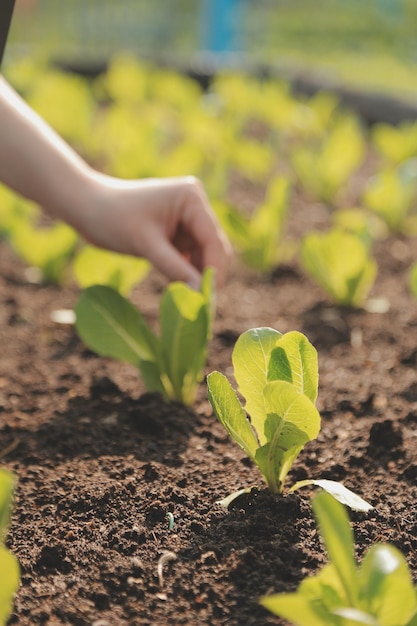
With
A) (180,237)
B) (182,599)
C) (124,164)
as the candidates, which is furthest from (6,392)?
(124,164)

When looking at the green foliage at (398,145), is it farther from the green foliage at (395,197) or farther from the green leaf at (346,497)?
the green leaf at (346,497)

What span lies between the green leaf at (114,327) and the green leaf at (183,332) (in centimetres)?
5

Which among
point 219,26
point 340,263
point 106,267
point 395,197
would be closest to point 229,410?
point 106,267

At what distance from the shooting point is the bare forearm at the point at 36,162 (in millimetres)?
1479

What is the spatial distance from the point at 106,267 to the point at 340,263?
55cm

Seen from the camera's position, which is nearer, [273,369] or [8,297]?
[273,369]

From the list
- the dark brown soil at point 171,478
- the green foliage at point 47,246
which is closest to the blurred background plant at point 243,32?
the green foliage at point 47,246

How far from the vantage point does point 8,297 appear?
2.25m

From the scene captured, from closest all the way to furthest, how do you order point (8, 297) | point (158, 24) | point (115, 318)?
point (115, 318) < point (8, 297) < point (158, 24)

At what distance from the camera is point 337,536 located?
0.82 metres

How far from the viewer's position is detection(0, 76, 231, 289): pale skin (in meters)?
1.50

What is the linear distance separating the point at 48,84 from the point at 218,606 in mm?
4069

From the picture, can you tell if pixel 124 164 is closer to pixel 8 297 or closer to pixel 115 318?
pixel 8 297

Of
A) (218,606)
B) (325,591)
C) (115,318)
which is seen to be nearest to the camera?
(325,591)
